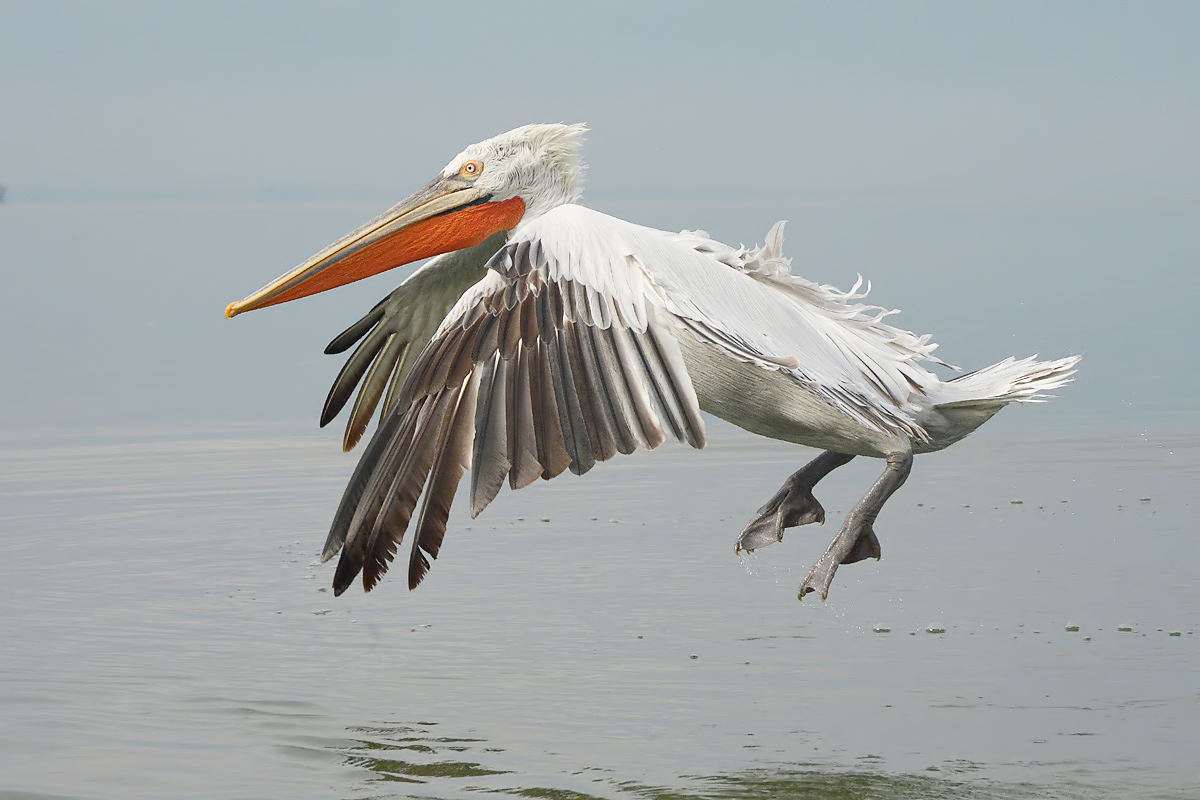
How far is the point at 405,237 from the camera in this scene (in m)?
4.88

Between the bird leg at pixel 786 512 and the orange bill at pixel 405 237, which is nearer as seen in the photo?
the orange bill at pixel 405 237

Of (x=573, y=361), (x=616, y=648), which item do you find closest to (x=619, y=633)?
(x=616, y=648)

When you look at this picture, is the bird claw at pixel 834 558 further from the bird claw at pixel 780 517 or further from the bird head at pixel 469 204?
the bird head at pixel 469 204

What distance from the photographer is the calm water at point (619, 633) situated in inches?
162

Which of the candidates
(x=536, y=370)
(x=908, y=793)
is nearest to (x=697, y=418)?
(x=536, y=370)

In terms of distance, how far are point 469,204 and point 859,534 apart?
1.57 m

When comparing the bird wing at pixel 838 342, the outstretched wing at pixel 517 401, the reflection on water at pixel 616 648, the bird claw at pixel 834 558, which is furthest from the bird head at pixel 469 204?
the bird claw at pixel 834 558

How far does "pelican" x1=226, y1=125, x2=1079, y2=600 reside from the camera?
3.77 m

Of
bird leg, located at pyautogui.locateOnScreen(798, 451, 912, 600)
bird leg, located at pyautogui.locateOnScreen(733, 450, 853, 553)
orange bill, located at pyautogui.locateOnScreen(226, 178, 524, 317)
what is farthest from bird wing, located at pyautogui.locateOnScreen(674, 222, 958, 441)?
orange bill, located at pyautogui.locateOnScreen(226, 178, 524, 317)

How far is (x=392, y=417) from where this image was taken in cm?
386

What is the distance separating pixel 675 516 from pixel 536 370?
3311 millimetres

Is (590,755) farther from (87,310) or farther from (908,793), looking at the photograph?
(87,310)

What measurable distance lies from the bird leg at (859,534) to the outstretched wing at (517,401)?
0.88 metres

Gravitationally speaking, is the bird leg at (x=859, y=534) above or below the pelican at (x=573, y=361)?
below
